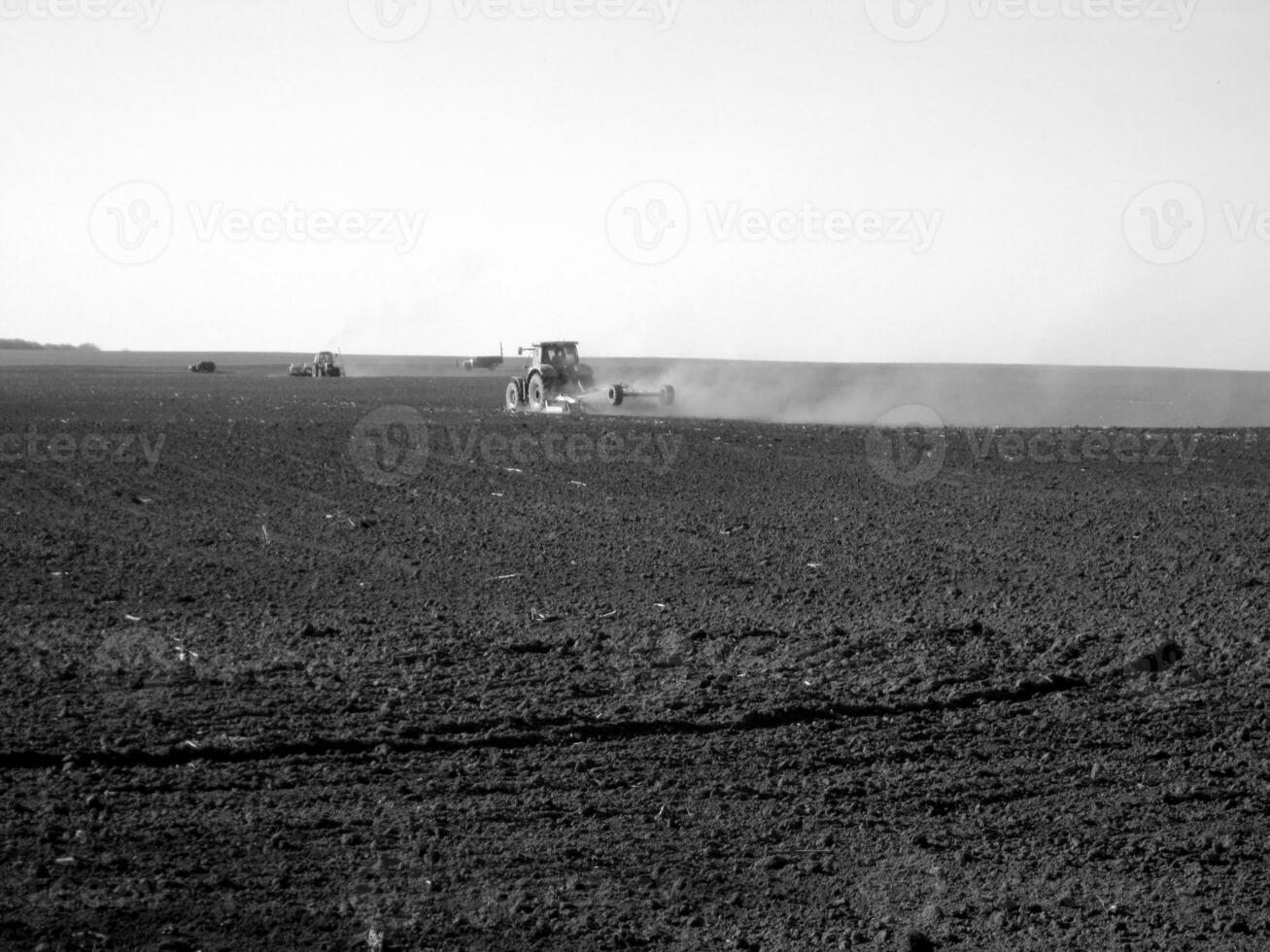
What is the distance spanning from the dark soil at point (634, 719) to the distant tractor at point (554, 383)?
54.7ft

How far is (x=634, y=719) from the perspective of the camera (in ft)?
29.0

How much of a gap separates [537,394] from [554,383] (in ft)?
1.90

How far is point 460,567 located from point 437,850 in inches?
323

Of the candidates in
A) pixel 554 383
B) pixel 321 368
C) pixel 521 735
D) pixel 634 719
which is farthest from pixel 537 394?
pixel 321 368

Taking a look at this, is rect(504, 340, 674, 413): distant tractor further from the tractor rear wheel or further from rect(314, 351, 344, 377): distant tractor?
rect(314, 351, 344, 377): distant tractor

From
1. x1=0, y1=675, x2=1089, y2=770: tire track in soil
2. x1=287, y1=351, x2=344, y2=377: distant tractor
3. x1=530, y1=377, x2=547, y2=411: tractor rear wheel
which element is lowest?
x1=0, y1=675, x2=1089, y2=770: tire track in soil

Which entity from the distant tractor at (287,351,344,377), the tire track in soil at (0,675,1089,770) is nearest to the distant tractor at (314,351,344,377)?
the distant tractor at (287,351,344,377)

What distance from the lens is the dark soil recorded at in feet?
19.3

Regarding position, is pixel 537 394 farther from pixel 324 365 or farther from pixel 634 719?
pixel 324 365

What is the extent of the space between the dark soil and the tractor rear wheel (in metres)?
17.0

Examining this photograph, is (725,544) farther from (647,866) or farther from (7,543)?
(647,866)

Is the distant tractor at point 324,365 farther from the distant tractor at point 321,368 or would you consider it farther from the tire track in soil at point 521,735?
the tire track in soil at point 521,735

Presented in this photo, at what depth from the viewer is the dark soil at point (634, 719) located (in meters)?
5.89

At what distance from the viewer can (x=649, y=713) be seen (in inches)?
354
